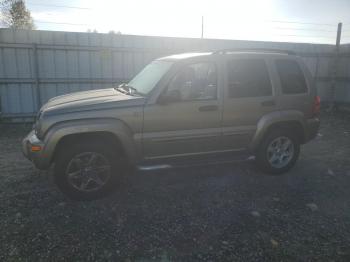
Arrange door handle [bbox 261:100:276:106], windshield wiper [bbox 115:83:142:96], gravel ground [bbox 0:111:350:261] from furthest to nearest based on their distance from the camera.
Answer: door handle [bbox 261:100:276:106], windshield wiper [bbox 115:83:142:96], gravel ground [bbox 0:111:350:261]

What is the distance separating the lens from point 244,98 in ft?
15.4

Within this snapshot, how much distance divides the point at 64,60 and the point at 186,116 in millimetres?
5943

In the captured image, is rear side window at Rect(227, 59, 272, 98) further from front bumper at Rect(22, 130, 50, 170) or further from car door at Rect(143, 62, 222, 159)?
front bumper at Rect(22, 130, 50, 170)

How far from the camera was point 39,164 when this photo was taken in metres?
3.90

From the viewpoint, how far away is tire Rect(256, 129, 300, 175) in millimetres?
5020

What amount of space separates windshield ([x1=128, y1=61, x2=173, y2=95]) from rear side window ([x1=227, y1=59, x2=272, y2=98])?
1.00m

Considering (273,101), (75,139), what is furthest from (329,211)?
(75,139)

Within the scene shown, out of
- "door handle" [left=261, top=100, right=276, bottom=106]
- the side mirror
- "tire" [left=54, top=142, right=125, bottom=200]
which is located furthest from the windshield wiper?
"door handle" [left=261, top=100, right=276, bottom=106]

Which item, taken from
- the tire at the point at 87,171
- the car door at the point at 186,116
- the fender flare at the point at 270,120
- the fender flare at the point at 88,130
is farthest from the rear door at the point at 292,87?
the tire at the point at 87,171

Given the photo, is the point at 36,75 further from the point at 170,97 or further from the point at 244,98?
the point at 244,98

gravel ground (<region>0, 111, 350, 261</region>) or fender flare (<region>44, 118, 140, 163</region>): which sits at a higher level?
fender flare (<region>44, 118, 140, 163</region>)

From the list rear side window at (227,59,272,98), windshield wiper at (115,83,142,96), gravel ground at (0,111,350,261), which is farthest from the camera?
rear side window at (227,59,272,98)

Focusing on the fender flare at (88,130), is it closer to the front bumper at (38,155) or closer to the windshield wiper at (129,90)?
the front bumper at (38,155)

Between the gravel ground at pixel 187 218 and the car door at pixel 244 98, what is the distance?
80 cm
